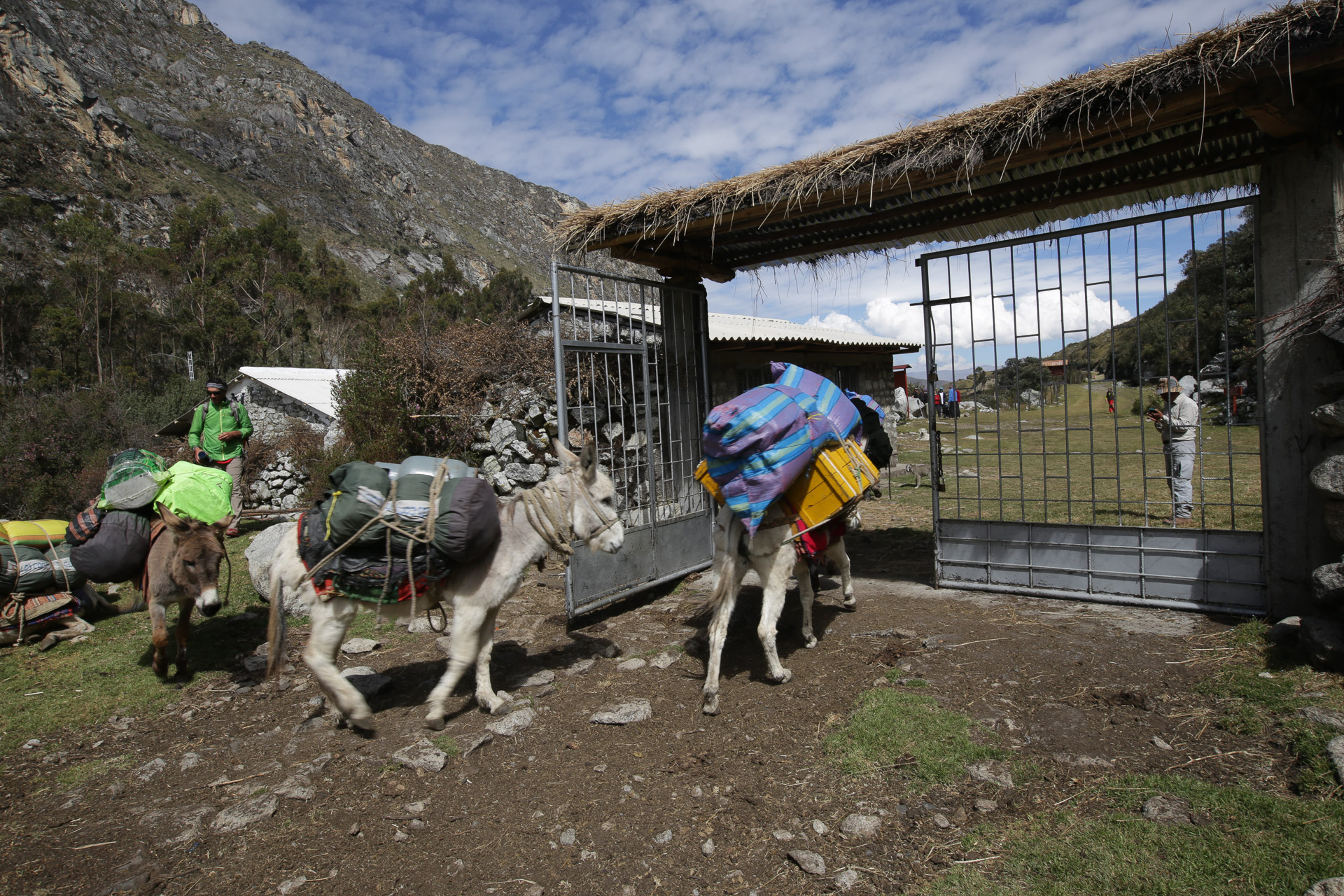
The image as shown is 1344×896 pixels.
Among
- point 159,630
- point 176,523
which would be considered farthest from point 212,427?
point 159,630

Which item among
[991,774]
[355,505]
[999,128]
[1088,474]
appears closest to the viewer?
[991,774]

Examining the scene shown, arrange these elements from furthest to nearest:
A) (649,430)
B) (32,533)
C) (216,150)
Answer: (216,150) < (649,430) < (32,533)

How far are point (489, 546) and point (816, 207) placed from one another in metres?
4.02

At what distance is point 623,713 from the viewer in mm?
4305

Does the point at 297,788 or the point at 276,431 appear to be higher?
the point at 276,431

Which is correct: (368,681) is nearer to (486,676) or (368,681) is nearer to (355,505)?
(486,676)

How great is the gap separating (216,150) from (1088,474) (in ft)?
250

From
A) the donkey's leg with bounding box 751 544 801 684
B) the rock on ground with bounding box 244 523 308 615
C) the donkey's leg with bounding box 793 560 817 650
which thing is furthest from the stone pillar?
the rock on ground with bounding box 244 523 308 615

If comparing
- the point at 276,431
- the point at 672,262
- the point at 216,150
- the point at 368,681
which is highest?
the point at 216,150

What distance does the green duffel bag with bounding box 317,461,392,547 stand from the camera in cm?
395

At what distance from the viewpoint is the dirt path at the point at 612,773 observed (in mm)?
2990

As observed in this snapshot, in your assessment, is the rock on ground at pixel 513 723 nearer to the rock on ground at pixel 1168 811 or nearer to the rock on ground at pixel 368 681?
the rock on ground at pixel 368 681

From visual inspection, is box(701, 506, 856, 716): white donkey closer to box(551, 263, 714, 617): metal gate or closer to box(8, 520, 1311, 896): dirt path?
box(8, 520, 1311, 896): dirt path

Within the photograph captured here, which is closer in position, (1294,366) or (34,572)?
(1294,366)
